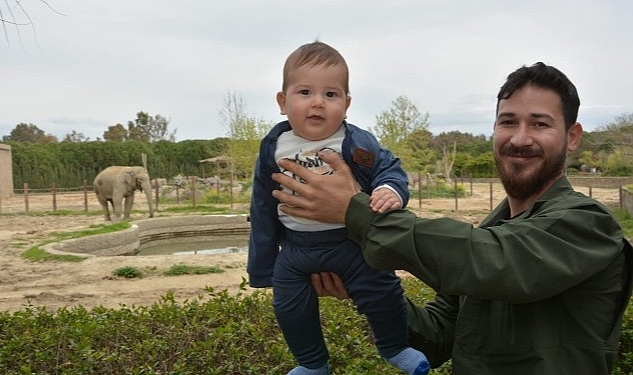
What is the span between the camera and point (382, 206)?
1577 mm

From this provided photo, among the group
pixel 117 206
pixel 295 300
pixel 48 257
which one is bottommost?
pixel 48 257

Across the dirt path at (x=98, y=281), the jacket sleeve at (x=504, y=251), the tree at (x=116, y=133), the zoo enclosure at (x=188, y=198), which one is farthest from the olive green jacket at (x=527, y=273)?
the tree at (x=116, y=133)

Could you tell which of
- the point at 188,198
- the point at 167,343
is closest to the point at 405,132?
the point at 188,198

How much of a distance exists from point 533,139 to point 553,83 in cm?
18

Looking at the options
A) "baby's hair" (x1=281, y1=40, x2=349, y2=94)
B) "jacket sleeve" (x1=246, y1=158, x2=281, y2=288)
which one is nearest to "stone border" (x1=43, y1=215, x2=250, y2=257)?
"jacket sleeve" (x1=246, y1=158, x2=281, y2=288)

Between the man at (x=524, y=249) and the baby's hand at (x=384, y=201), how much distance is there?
22 millimetres

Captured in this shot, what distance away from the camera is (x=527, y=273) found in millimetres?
1375

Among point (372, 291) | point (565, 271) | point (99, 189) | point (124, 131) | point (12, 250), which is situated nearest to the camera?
point (565, 271)

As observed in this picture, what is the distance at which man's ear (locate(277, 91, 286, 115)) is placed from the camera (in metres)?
1.96

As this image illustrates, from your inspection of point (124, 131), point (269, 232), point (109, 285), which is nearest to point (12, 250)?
point (109, 285)

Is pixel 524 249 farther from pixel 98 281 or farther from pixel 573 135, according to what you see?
pixel 98 281

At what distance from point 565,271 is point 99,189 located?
17.4m

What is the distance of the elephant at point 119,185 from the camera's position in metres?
17.1

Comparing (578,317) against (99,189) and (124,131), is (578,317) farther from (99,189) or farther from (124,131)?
(124,131)
